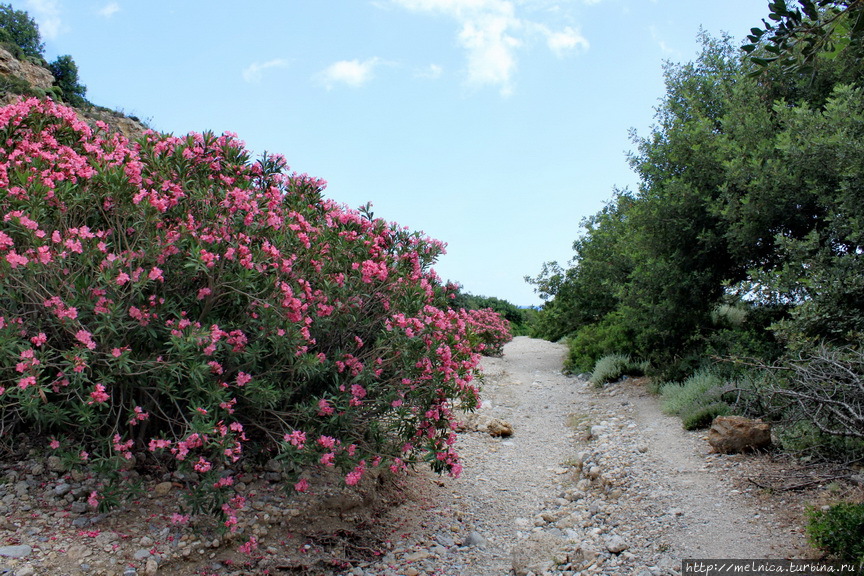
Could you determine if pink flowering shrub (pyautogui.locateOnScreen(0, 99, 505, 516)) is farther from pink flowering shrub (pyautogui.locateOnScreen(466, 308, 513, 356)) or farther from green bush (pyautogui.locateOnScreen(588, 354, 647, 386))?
pink flowering shrub (pyautogui.locateOnScreen(466, 308, 513, 356))

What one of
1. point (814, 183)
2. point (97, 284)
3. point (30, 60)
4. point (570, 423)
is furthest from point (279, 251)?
point (30, 60)

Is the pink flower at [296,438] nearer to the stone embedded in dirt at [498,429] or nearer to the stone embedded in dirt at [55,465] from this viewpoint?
the stone embedded in dirt at [55,465]

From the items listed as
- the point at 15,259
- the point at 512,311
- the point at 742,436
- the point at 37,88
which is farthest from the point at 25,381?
the point at 512,311

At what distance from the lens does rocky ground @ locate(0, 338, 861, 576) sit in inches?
171

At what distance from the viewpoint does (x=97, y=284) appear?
13.5 ft

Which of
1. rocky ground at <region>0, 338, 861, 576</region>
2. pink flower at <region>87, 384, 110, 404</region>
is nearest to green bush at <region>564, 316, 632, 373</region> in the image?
rocky ground at <region>0, 338, 861, 576</region>

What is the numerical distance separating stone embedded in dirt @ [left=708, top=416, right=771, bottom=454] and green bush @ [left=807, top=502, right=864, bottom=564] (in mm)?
2415

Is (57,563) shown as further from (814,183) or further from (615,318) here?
(615,318)

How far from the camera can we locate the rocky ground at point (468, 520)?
171 inches

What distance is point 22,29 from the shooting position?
25828 millimetres

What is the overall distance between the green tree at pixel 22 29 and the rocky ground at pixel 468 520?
91.5 ft

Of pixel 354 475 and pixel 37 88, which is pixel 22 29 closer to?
pixel 37 88

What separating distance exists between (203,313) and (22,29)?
29.9m

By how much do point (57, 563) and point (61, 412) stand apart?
1043 millimetres
